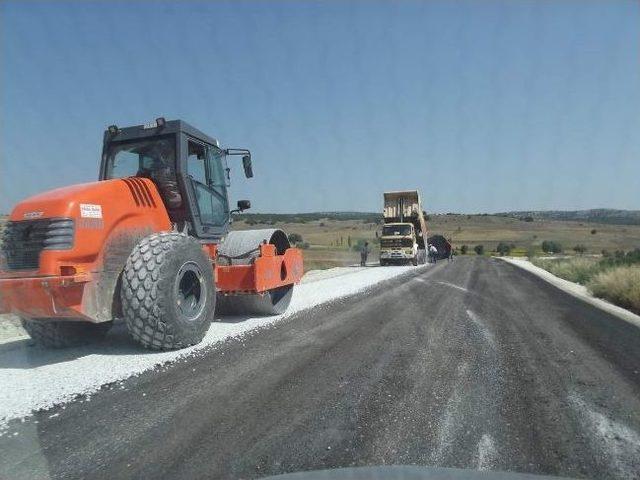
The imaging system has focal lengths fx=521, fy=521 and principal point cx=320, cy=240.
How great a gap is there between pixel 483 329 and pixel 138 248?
17.3ft

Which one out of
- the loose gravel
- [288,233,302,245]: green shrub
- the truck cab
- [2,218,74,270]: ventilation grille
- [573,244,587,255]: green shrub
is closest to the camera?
the loose gravel

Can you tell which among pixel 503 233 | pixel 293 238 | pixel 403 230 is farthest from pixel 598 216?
pixel 293 238

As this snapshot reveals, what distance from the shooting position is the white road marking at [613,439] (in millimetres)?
3309

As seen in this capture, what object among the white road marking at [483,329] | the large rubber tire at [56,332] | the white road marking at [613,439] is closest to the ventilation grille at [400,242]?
the white road marking at [483,329]

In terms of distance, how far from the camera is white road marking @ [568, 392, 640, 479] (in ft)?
10.9

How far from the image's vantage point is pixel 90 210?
19.0 ft

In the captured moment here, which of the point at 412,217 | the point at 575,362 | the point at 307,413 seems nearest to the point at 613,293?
the point at 575,362

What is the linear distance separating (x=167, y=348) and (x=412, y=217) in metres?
27.8

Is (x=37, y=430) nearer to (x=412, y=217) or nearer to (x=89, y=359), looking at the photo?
(x=89, y=359)

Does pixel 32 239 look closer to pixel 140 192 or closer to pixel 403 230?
pixel 140 192

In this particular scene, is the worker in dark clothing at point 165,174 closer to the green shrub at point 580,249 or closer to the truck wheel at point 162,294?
the truck wheel at point 162,294

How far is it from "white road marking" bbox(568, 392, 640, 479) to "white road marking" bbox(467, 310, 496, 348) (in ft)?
8.77

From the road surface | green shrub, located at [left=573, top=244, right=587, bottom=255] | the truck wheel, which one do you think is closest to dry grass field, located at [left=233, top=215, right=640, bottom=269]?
green shrub, located at [left=573, top=244, right=587, bottom=255]

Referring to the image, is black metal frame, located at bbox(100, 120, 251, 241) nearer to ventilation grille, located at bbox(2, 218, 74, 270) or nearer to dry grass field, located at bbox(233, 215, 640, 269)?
ventilation grille, located at bbox(2, 218, 74, 270)
